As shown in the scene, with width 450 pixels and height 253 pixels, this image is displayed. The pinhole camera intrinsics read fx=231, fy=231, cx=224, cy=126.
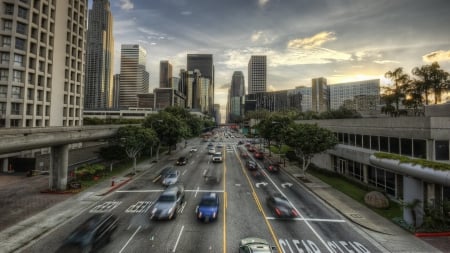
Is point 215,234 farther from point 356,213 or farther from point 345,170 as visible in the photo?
point 345,170

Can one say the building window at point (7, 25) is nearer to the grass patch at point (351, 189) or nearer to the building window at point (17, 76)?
the building window at point (17, 76)

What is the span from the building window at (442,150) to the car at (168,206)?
79.8ft

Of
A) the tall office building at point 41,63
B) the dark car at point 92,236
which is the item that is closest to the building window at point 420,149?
the dark car at point 92,236

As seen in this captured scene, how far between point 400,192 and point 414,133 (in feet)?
22.3

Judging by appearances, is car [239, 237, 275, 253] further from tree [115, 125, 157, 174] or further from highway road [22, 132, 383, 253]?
tree [115, 125, 157, 174]

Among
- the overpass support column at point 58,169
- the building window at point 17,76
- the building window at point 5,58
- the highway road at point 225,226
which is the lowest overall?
the highway road at point 225,226

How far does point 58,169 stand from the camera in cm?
2870

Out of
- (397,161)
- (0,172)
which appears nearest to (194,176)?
(397,161)

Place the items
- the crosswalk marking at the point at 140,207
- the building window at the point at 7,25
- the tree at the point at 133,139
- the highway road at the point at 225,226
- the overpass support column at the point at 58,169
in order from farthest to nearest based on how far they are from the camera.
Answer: the building window at the point at 7,25 → the tree at the point at 133,139 → the overpass support column at the point at 58,169 → the crosswalk marking at the point at 140,207 → the highway road at the point at 225,226

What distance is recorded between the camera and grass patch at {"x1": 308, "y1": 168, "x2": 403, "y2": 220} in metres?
21.6

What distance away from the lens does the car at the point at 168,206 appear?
19203mm

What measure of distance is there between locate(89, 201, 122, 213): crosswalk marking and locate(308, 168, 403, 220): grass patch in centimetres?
2539

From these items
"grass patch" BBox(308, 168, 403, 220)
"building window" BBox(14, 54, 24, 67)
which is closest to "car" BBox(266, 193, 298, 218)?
"grass patch" BBox(308, 168, 403, 220)

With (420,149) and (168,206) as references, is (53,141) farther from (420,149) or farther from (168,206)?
(420,149)
